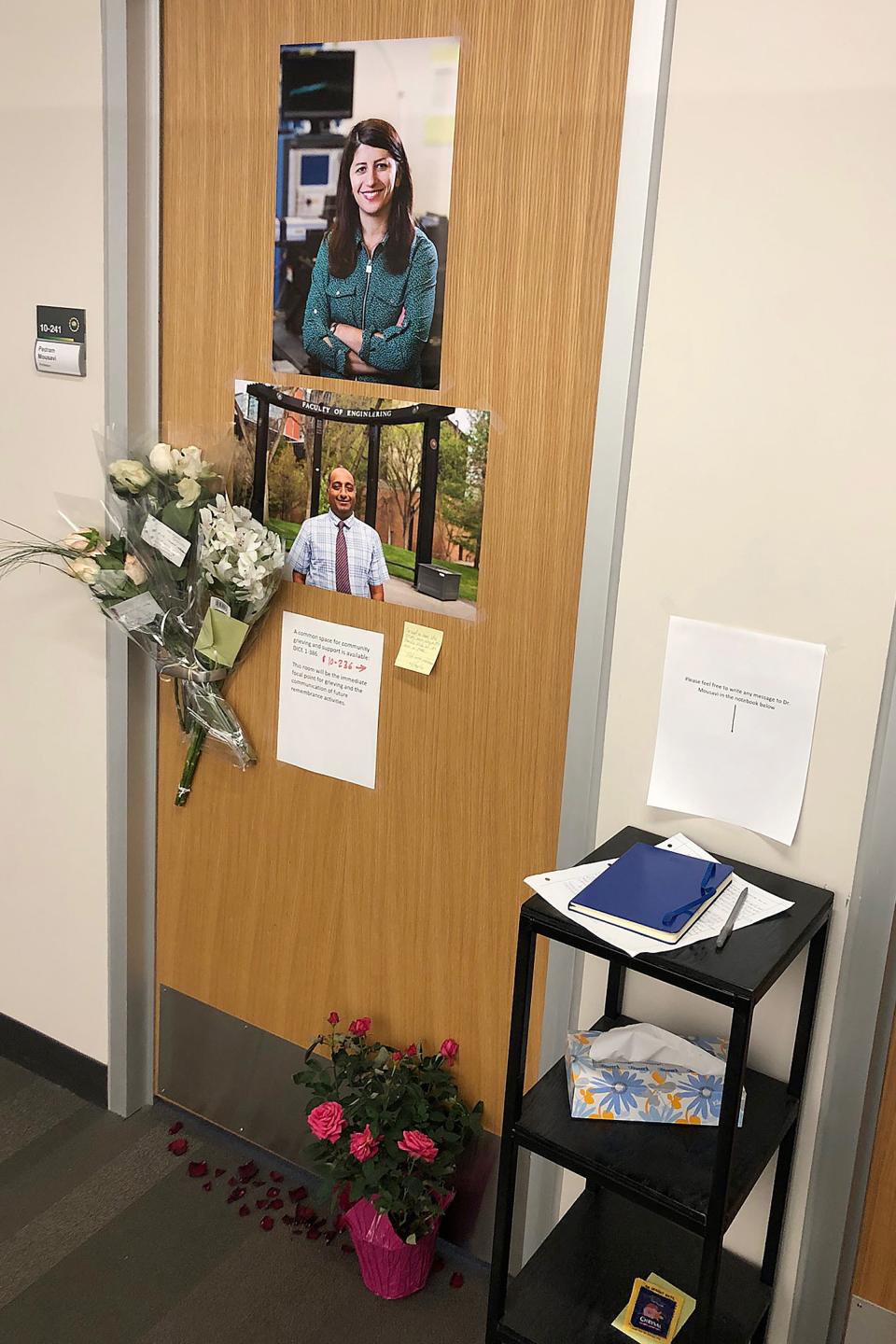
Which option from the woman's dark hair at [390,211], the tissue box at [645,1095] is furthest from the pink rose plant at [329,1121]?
the woman's dark hair at [390,211]

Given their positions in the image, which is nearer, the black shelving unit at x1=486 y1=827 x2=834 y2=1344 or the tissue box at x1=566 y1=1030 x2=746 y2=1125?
the black shelving unit at x1=486 y1=827 x2=834 y2=1344

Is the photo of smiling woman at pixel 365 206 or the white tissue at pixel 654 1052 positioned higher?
the photo of smiling woman at pixel 365 206

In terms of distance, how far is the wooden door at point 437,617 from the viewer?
1.70m

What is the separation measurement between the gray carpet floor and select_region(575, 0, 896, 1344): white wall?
823 mm

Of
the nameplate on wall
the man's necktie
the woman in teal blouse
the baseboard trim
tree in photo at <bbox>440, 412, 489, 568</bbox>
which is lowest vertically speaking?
the baseboard trim

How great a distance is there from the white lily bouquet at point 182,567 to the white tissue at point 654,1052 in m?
0.93

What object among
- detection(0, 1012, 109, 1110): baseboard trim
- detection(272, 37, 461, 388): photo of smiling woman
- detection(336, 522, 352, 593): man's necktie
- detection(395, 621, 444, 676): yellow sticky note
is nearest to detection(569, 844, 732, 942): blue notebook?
detection(395, 621, 444, 676): yellow sticky note

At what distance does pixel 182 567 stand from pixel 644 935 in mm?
1109

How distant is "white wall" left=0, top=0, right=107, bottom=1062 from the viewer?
2111 mm

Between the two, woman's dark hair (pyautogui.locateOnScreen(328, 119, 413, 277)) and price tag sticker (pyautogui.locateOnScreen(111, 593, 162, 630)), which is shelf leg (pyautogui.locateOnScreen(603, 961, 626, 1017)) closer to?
price tag sticker (pyautogui.locateOnScreen(111, 593, 162, 630))

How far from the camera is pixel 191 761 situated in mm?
2307

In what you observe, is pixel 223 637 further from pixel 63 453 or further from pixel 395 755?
pixel 63 453

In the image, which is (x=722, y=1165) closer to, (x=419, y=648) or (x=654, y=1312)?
(x=654, y=1312)

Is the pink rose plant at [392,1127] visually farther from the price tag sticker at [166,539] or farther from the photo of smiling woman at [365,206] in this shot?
the photo of smiling woman at [365,206]
